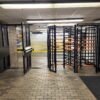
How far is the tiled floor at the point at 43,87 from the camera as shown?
464 centimetres

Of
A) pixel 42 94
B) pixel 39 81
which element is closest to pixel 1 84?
pixel 39 81

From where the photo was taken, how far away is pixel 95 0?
3.07 metres

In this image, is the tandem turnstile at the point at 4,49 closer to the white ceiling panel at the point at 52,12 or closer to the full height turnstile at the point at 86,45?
the white ceiling panel at the point at 52,12

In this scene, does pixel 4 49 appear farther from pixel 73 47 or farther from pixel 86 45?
pixel 86 45

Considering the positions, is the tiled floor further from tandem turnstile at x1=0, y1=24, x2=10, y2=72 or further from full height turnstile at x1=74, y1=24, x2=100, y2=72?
full height turnstile at x1=74, y1=24, x2=100, y2=72

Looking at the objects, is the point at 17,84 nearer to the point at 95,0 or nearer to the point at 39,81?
the point at 39,81

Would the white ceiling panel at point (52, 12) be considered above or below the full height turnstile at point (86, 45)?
above

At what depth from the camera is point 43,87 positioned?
542 centimetres

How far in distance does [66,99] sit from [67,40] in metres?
4.27

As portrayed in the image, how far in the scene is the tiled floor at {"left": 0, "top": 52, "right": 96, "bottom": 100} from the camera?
464cm

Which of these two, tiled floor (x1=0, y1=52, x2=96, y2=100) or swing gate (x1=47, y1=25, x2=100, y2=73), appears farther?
swing gate (x1=47, y1=25, x2=100, y2=73)

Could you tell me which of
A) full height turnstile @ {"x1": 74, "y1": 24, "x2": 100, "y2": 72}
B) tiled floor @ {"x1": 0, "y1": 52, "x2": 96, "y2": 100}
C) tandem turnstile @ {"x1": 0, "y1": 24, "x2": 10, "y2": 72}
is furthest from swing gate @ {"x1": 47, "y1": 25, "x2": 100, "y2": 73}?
tandem turnstile @ {"x1": 0, "y1": 24, "x2": 10, "y2": 72}

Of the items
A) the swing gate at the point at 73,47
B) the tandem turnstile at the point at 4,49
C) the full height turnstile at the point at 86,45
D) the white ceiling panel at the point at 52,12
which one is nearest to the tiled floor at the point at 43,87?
the tandem turnstile at the point at 4,49

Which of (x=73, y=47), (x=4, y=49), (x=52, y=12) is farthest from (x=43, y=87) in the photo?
(x=4, y=49)
